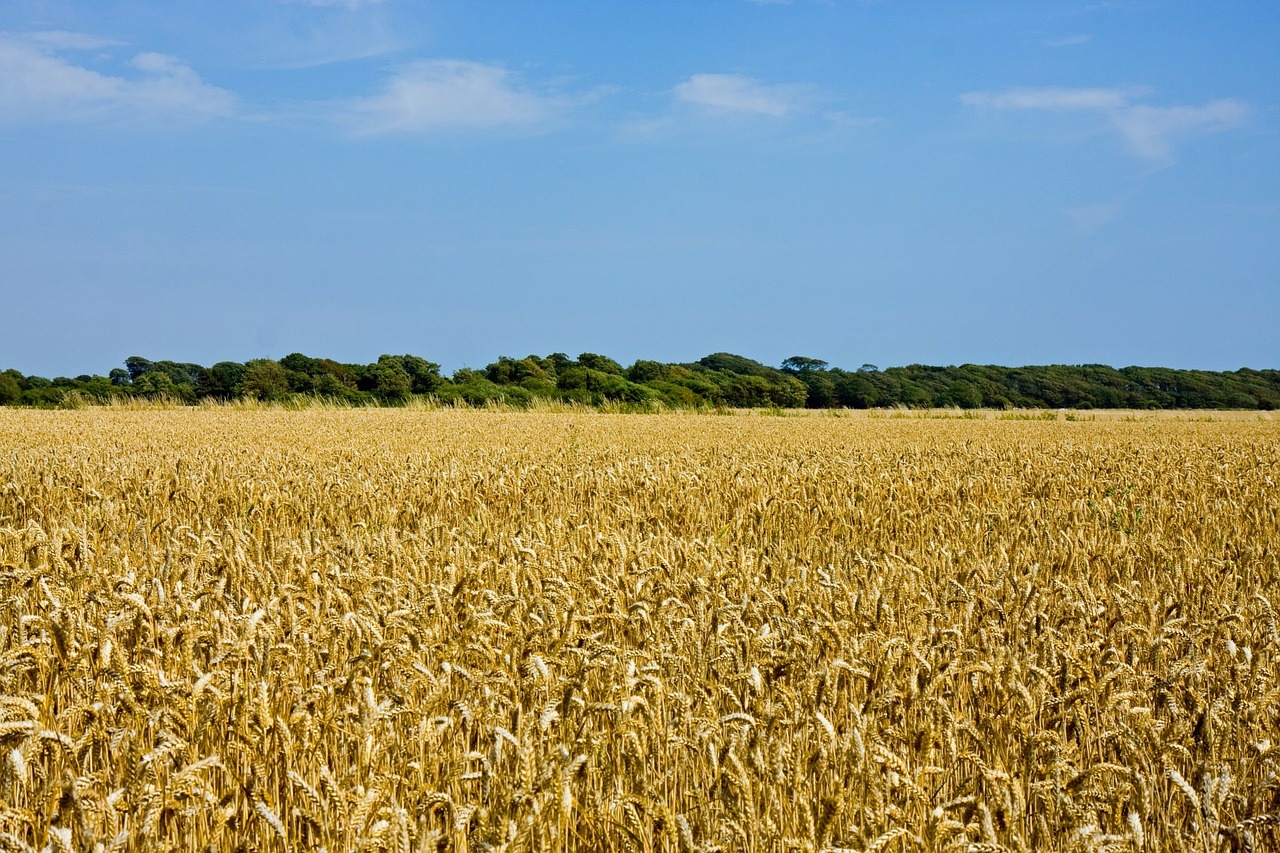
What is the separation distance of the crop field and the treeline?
1139 inches

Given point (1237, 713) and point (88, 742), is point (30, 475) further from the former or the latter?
point (1237, 713)

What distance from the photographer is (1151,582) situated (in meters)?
4.37

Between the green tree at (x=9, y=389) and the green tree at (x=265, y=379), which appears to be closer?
the green tree at (x=265, y=379)

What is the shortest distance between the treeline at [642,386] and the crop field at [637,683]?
28926 millimetres

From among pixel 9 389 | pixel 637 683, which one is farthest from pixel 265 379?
pixel 637 683

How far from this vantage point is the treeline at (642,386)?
121ft

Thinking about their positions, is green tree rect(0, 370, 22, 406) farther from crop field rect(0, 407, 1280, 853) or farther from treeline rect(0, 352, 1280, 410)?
crop field rect(0, 407, 1280, 853)

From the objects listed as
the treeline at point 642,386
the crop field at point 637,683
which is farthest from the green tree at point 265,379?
the crop field at point 637,683

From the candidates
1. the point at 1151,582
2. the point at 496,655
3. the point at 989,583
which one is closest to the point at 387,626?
the point at 496,655

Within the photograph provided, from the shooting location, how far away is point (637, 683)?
2.57 metres

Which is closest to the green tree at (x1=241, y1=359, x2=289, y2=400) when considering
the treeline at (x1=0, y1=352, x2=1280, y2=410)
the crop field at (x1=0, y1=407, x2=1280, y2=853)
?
the treeline at (x1=0, y1=352, x2=1280, y2=410)

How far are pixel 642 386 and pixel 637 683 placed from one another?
3822cm

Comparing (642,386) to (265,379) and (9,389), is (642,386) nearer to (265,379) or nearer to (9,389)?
(265,379)

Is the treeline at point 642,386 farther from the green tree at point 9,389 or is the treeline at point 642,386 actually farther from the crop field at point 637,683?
the crop field at point 637,683
